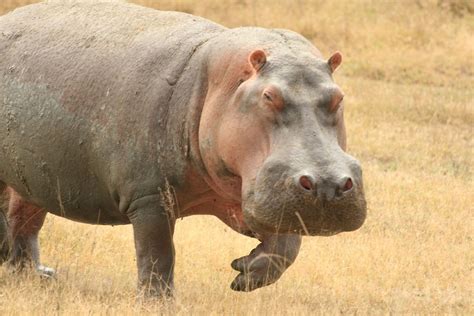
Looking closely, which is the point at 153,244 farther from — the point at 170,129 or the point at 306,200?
the point at 306,200

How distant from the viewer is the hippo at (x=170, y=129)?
7117 mm

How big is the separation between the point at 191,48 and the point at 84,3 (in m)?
1.43

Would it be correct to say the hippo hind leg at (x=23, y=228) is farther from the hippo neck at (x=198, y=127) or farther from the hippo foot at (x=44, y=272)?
the hippo neck at (x=198, y=127)

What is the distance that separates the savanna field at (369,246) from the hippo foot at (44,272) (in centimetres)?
10

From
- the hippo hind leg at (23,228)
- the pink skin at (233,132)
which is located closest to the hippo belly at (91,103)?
the pink skin at (233,132)

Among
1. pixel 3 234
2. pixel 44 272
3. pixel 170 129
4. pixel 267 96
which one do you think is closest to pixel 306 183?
pixel 267 96

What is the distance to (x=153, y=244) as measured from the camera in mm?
8219

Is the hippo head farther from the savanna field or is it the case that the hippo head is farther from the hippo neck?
the savanna field

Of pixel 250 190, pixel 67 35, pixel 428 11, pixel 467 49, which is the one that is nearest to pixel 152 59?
pixel 67 35

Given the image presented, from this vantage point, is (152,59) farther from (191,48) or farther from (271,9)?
(271,9)

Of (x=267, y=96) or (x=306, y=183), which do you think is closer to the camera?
(x=306, y=183)

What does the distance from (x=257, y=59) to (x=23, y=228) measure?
354cm

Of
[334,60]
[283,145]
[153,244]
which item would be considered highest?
[334,60]

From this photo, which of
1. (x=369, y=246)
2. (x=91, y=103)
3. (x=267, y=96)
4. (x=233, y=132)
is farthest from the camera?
(x=369, y=246)
